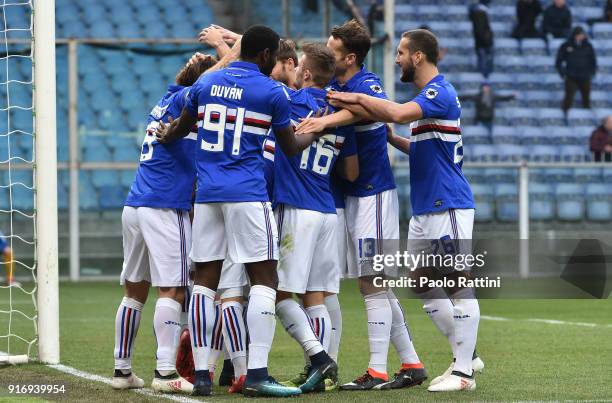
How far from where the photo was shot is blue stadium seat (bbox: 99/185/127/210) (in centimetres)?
1809

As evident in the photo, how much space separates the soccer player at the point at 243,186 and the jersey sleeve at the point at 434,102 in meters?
0.82

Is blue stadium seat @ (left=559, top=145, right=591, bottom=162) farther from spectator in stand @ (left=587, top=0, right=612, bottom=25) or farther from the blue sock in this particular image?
the blue sock

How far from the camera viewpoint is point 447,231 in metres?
7.28

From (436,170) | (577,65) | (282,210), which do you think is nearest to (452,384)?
(436,170)

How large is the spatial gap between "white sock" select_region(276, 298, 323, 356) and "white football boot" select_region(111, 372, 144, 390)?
963 mm

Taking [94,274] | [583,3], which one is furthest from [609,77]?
[94,274]

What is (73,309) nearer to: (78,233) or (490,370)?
(78,233)

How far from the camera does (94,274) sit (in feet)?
59.1

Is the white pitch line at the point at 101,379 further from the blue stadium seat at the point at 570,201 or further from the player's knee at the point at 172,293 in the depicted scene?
the blue stadium seat at the point at 570,201

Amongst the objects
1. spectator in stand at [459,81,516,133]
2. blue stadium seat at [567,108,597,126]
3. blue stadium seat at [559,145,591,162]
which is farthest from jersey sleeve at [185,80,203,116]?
blue stadium seat at [567,108,597,126]

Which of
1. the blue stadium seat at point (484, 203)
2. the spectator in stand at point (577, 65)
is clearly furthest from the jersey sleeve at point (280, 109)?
the spectator in stand at point (577, 65)

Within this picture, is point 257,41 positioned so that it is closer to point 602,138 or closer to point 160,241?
point 160,241

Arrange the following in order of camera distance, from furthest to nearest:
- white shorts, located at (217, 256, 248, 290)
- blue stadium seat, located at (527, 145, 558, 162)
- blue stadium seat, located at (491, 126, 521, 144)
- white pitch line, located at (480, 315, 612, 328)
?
blue stadium seat, located at (491, 126, 521, 144) < blue stadium seat, located at (527, 145, 558, 162) < white pitch line, located at (480, 315, 612, 328) < white shorts, located at (217, 256, 248, 290)

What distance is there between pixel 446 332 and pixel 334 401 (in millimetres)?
1228
